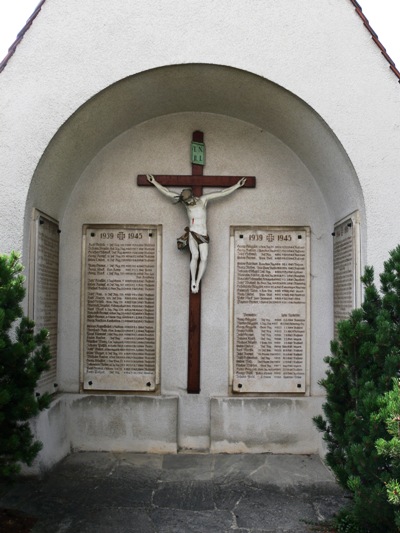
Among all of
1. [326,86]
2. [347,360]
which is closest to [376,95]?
[326,86]

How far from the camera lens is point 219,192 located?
567cm

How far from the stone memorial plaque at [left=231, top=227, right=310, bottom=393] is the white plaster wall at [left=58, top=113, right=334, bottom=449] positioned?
0.10m

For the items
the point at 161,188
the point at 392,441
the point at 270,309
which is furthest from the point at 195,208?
the point at 392,441

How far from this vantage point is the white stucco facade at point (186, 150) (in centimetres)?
477

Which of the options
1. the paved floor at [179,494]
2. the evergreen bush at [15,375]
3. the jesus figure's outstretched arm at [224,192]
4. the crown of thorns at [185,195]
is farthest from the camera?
the jesus figure's outstretched arm at [224,192]

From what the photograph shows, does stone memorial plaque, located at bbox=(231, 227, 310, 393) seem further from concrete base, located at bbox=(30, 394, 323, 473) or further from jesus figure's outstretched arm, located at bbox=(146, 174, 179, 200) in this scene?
jesus figure's outstretched arm, located at bbox=(146, 174, 179, 200)

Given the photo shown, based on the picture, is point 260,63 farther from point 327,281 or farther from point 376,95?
point 327,281

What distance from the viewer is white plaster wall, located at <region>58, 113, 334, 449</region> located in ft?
18.8

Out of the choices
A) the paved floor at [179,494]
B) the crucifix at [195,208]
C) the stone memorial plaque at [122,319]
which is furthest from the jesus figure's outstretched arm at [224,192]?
the paved floor at [179,494]

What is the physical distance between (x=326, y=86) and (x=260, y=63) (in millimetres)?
634

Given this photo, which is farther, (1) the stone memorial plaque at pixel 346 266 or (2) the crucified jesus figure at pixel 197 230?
(2) the crucified jesus figure at pixel 197 230

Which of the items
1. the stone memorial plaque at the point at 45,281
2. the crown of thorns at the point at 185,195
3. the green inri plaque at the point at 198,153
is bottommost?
the stone memorial plaque at the point at 45,281

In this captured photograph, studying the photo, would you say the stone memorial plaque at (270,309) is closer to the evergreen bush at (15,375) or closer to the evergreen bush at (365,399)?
the evergreen bush at (365,399)

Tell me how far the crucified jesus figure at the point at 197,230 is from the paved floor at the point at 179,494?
1.85 metres
